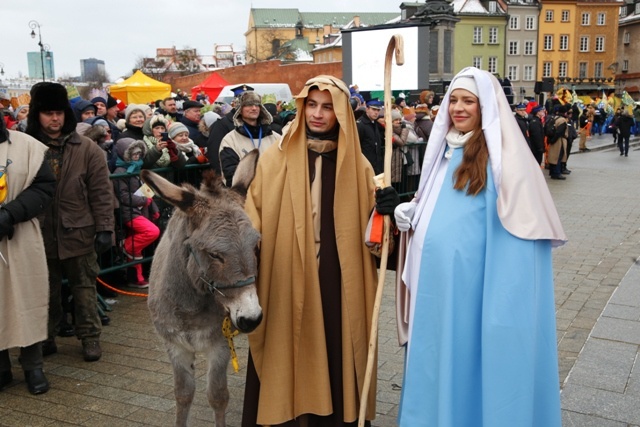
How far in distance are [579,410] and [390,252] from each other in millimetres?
1900

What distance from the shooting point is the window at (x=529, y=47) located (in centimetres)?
7344

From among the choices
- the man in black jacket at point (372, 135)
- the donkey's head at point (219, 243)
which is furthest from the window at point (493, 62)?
the donkey's head at point (219, 243)

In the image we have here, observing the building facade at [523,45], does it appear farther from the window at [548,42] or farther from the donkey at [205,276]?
the donkey at [205,276]

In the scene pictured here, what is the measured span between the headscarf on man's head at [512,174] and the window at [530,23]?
76.2m

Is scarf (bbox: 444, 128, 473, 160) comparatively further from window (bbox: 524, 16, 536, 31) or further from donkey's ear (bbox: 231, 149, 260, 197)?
window (bbox: 524, 16, 536, 31)

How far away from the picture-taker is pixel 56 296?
18.2 ft

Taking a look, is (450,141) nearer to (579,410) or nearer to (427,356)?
(427,356)

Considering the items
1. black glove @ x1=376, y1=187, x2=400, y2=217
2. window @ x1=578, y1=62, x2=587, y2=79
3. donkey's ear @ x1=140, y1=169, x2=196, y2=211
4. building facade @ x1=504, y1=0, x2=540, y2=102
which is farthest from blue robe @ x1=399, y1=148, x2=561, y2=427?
window @ x1=578, y1=62, x2=587, y2=79

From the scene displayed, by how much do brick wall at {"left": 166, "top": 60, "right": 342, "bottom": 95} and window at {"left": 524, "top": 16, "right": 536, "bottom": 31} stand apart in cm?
3559

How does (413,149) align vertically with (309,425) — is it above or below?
above

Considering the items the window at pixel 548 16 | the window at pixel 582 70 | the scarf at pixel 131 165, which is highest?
the window at pixel 548 16

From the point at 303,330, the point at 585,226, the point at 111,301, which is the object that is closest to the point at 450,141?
the point at 303,330

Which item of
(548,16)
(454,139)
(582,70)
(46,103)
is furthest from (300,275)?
(582,70)

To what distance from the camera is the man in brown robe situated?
3.53 metres
